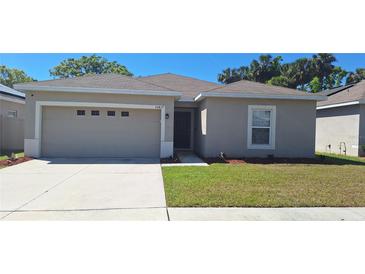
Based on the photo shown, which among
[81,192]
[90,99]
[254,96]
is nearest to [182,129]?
[254,96]

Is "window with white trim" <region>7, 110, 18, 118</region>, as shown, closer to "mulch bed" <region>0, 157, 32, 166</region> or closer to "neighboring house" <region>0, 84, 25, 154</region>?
"neighboring house" <region>0, 84, 25, 154</region>

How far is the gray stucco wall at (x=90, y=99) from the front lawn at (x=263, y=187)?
3.42 meters

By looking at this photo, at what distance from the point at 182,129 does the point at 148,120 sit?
Result: 3.67m

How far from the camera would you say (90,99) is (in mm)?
10992

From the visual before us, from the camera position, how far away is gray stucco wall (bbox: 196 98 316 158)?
11.3m

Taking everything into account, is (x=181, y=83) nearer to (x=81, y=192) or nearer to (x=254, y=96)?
(x=254, y=96)

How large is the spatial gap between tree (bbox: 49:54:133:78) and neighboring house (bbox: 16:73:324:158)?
30140 mm

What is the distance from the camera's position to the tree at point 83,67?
4034 centimetres

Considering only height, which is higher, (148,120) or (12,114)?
(12,114)

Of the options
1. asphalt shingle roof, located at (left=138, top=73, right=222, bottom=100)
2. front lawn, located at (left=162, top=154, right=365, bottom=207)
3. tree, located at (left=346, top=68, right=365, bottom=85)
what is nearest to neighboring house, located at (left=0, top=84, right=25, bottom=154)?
asphalt shingle roof, located at (left=138, top=73, right=222, bottom=100)
